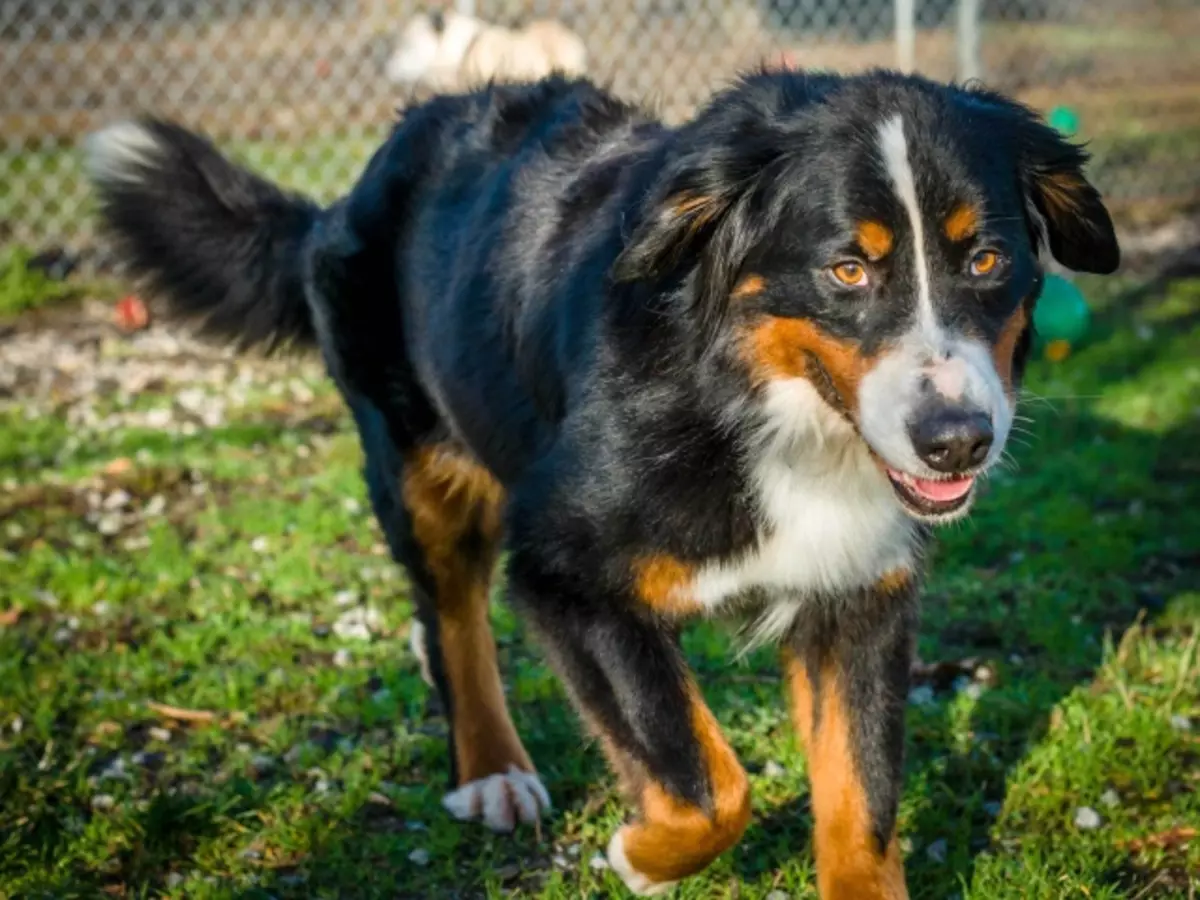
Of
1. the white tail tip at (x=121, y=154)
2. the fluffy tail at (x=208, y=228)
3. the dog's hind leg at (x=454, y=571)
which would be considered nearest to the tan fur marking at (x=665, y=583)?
the dog's hind leg at (x=454, y=571)

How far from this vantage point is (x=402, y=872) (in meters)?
3.39

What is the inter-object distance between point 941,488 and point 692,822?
2.54ft

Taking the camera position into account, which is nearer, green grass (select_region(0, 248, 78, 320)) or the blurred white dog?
green grass (select_region(0, 248, 78, 320))

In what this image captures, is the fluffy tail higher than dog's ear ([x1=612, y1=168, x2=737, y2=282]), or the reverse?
dog's ear ([x1=612, y1=168, x2=737, y2=282])

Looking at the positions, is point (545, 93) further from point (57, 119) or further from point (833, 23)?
point (833, 23)

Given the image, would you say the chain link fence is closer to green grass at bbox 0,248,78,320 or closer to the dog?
green grass at bbox 0,248,78,320

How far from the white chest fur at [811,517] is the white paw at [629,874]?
50 centimetres

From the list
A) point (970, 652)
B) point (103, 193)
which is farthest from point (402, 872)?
point (103, 193)

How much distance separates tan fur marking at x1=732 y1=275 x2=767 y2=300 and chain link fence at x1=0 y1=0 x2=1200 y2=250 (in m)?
6.13

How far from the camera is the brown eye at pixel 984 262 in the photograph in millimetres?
2715

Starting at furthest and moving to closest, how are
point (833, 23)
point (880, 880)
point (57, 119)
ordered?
1. point (833, 23)
2. point (57, 119)
3. point (880, 880)

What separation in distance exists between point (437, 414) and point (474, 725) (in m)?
0.79

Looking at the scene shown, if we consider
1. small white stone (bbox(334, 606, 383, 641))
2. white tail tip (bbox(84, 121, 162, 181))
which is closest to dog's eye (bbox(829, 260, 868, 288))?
small white stone (bbox(334, 606, 383, 641))

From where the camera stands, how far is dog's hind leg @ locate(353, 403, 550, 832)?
3.74 metres
